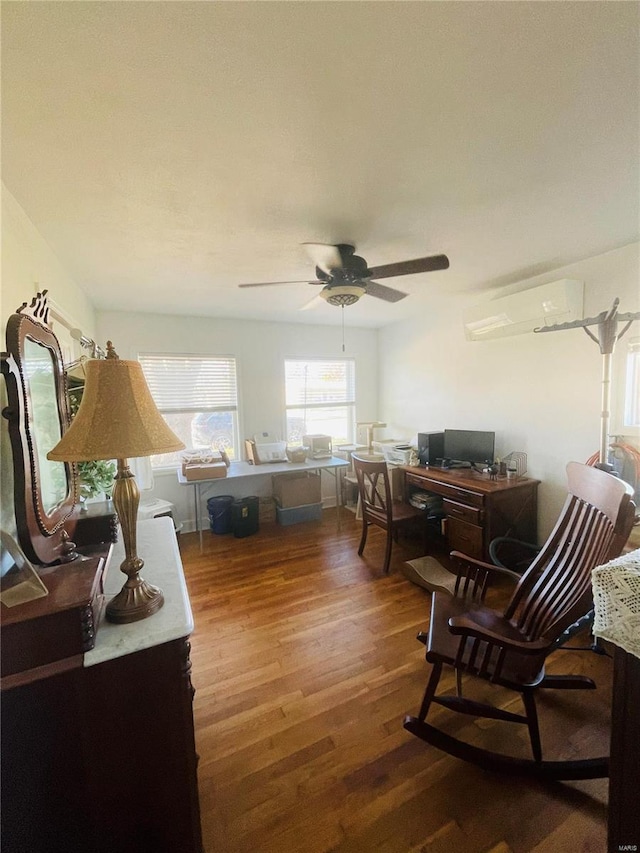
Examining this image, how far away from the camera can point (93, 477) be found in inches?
60.9

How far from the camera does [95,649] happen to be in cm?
85

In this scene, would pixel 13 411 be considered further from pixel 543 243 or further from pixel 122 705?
pixel 543 243

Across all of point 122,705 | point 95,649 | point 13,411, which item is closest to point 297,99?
point 13,411

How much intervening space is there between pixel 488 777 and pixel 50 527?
190 centimetres

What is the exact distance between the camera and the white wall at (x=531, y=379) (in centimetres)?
235

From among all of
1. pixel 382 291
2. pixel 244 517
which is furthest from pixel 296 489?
pixel 382 291

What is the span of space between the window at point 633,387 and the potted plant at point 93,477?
3269 millimetres

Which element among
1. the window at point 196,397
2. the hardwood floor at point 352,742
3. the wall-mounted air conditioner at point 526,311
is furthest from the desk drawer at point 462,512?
the window at point 196,397

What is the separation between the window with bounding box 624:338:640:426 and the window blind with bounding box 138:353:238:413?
3586 mm

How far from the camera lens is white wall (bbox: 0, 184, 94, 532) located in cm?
106

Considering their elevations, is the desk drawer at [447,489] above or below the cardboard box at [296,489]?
above

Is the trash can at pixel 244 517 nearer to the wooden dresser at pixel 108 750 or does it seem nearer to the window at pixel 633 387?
the wooden dresser at pixel 108 750

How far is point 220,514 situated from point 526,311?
3.52 m

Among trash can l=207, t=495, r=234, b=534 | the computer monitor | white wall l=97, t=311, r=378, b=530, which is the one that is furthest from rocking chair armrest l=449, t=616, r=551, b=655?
white wall l=97, t=311, r=378, b=530
